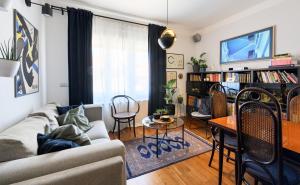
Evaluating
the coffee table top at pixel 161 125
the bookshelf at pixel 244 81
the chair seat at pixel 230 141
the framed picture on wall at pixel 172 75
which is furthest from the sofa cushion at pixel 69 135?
the framed picture on wall at pixel 172 75

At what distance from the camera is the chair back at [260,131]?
97cm

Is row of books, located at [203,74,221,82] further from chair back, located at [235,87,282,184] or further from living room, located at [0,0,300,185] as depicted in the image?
chair back, located at [235,87,282,184]

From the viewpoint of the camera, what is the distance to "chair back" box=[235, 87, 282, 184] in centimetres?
97

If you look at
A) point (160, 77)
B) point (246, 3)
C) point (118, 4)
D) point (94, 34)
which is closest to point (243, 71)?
point (246, 3)

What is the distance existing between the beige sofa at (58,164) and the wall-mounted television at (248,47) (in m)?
3.17

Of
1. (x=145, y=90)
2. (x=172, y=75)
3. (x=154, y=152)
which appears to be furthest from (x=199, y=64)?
(x=154, y=152)

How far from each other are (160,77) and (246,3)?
88.5 inches

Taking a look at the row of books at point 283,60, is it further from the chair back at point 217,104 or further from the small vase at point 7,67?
the small vase at point 7,67

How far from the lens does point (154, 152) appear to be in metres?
2.40

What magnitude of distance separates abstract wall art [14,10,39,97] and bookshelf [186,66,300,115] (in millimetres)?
3421

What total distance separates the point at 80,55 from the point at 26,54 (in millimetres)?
1030

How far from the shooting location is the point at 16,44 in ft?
5.55

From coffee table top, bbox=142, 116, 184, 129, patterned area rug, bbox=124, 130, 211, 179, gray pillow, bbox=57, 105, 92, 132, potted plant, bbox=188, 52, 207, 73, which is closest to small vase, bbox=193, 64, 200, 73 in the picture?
potted plant, bbox=188, 52, 207, 73

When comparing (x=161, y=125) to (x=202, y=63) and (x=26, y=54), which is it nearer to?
(x=26, y=54)
